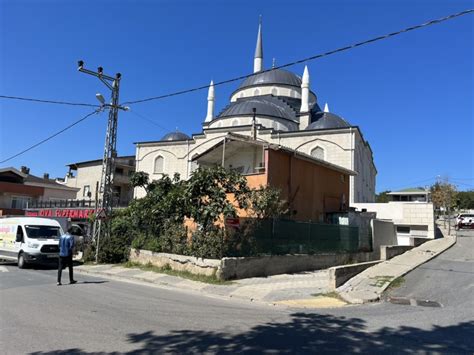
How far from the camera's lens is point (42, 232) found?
19609 mm

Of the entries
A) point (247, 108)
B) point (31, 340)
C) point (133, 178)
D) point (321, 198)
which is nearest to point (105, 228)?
point (133, 178)

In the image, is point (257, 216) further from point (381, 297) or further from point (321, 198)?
point (321, 198)

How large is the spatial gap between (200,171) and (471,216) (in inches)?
1890

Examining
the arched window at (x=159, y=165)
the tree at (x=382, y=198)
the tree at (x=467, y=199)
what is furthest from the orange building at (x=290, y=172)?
Answer: the tree at (x=467, y=199)

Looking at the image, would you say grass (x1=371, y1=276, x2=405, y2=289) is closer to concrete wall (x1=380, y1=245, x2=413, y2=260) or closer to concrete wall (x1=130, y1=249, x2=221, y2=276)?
concrete wall (x1=130, y1=249, x2=221, y2=276)

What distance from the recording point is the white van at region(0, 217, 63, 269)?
18.1 meters

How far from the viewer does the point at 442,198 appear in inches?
2125

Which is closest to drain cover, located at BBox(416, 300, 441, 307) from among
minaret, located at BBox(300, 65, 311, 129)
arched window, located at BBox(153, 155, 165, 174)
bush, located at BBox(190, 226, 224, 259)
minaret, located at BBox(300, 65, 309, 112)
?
bush, located at BBox(190, 226, 224, 259)

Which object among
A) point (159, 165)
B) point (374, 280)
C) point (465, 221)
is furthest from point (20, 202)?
point (465, 221)

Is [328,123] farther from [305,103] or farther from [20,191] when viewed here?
[20,191]

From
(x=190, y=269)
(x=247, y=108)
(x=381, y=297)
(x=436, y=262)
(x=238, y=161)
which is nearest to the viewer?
(x=381, y=297)

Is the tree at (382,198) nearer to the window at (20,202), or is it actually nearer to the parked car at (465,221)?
the parked car at (465,221)

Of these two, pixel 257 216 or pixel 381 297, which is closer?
pixel 381 297

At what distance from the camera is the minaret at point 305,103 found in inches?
2336
